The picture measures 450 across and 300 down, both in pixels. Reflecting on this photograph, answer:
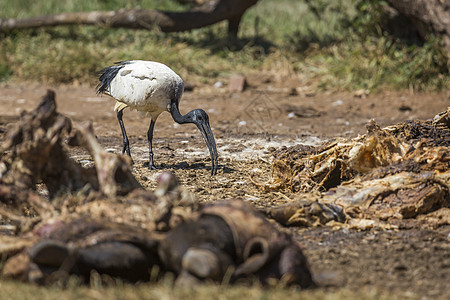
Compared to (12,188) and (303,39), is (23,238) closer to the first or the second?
(12,188)

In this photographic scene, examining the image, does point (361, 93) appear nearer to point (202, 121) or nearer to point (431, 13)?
point (431, 13)

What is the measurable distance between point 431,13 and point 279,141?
3.49 metres

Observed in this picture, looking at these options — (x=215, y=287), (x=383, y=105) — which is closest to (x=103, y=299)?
(x=215, y=287)

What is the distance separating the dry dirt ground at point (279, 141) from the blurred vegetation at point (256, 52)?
349 mm

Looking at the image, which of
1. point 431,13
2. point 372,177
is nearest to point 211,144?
point 372,177

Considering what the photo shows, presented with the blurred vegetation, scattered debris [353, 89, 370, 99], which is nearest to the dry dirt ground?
scattered debris [353, 89, 370, 99]

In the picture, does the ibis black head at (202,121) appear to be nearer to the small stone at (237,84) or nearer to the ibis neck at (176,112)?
the ibis neck at (176,112)

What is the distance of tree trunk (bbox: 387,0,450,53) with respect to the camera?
9.11 m

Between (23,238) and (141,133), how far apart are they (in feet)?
16.3

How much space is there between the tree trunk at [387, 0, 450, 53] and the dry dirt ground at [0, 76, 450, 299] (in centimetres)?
89

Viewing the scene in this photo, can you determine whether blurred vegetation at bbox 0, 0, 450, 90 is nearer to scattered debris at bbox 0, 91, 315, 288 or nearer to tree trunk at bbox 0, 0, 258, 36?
tree trunk at bbox 0, 0, 258, 36

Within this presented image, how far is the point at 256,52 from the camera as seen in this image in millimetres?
12008

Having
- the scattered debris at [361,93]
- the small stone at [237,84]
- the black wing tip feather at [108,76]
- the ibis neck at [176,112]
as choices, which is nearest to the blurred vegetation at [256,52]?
the scattered debris at [361,93]

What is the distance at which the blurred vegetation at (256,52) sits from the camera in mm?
9992
